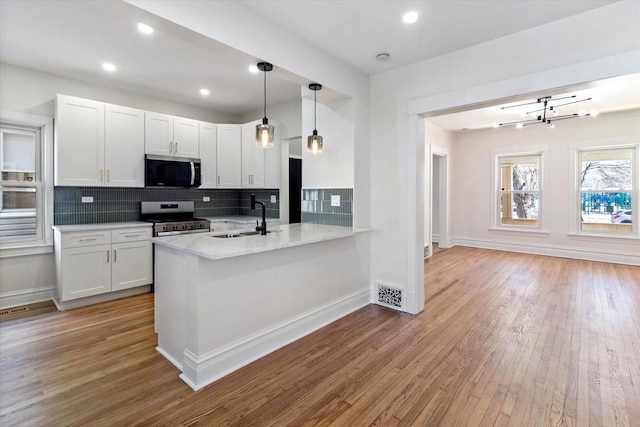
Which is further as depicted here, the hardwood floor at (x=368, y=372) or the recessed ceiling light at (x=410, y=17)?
the recessed ceiling light at (x=410, y=17)

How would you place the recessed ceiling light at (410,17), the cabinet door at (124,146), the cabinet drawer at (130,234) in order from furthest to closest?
1. the cabinet door at (124,146)
2. the cabinet drawer at (130,234)
3. the recessed ceiling light at (410,17)

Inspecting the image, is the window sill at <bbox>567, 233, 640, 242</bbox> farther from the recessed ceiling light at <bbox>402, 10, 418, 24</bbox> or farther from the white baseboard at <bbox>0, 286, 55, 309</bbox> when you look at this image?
the white baseboard at <bbox>0, 286, 55, 309</bbox>

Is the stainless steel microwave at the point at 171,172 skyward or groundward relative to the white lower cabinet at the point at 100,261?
skyward

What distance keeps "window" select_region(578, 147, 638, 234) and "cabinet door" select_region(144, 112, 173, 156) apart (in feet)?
24.4

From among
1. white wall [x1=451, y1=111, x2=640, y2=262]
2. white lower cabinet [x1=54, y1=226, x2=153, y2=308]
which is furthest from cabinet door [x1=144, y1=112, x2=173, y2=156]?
white wall [x1=451, y1=111, x2=640, y2=262]

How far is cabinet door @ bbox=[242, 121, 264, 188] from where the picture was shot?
4.98m

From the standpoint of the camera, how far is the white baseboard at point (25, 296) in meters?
3.52

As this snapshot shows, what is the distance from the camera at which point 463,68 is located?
9.82 ft

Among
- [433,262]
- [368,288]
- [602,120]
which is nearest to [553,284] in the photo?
[433,262]

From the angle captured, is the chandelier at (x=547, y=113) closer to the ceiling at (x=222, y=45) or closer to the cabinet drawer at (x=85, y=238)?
the ceiling at (x=222, y=45)

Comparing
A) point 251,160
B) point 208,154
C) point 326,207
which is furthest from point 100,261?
point 326,207

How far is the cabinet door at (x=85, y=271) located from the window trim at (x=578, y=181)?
7.91 m

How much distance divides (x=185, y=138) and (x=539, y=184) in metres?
6.93

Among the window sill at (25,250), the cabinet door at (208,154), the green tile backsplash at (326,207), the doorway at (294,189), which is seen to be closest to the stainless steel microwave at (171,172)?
the cabinet door at (208,154)
